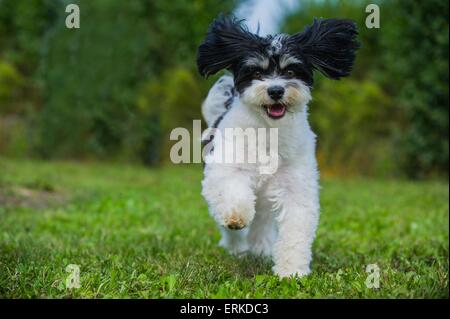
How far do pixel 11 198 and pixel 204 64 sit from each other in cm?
488

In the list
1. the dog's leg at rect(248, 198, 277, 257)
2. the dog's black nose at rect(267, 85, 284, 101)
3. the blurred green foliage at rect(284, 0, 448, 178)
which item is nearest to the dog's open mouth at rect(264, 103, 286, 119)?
the dog's black nose at rect(267, 85, 284, 101)

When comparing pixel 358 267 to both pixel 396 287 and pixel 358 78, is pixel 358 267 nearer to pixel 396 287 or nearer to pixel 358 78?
pixel 396 287

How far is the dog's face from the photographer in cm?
398

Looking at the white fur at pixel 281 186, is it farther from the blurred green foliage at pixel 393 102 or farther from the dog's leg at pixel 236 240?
the blurred green foliage at pixel 393 102

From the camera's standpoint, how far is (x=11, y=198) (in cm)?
848

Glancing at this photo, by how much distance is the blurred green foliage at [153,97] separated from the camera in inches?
582

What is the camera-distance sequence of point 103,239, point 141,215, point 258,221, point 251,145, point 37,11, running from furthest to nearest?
point 37,11 → point 141,215 → point 103,239 → point 258,221 → point 251,145

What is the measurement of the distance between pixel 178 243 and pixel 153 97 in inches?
417

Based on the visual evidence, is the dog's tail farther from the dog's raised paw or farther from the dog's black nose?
the dog's raised paw

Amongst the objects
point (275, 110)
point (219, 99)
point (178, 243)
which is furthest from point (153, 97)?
point (275, 110)

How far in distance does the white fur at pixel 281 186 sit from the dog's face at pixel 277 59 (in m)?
0.04

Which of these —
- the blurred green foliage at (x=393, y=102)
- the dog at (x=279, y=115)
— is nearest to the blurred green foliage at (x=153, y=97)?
the blurred green foliage at (x=393, y=102)

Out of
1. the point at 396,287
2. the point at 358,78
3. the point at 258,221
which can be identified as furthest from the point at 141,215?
the point at 358,78
